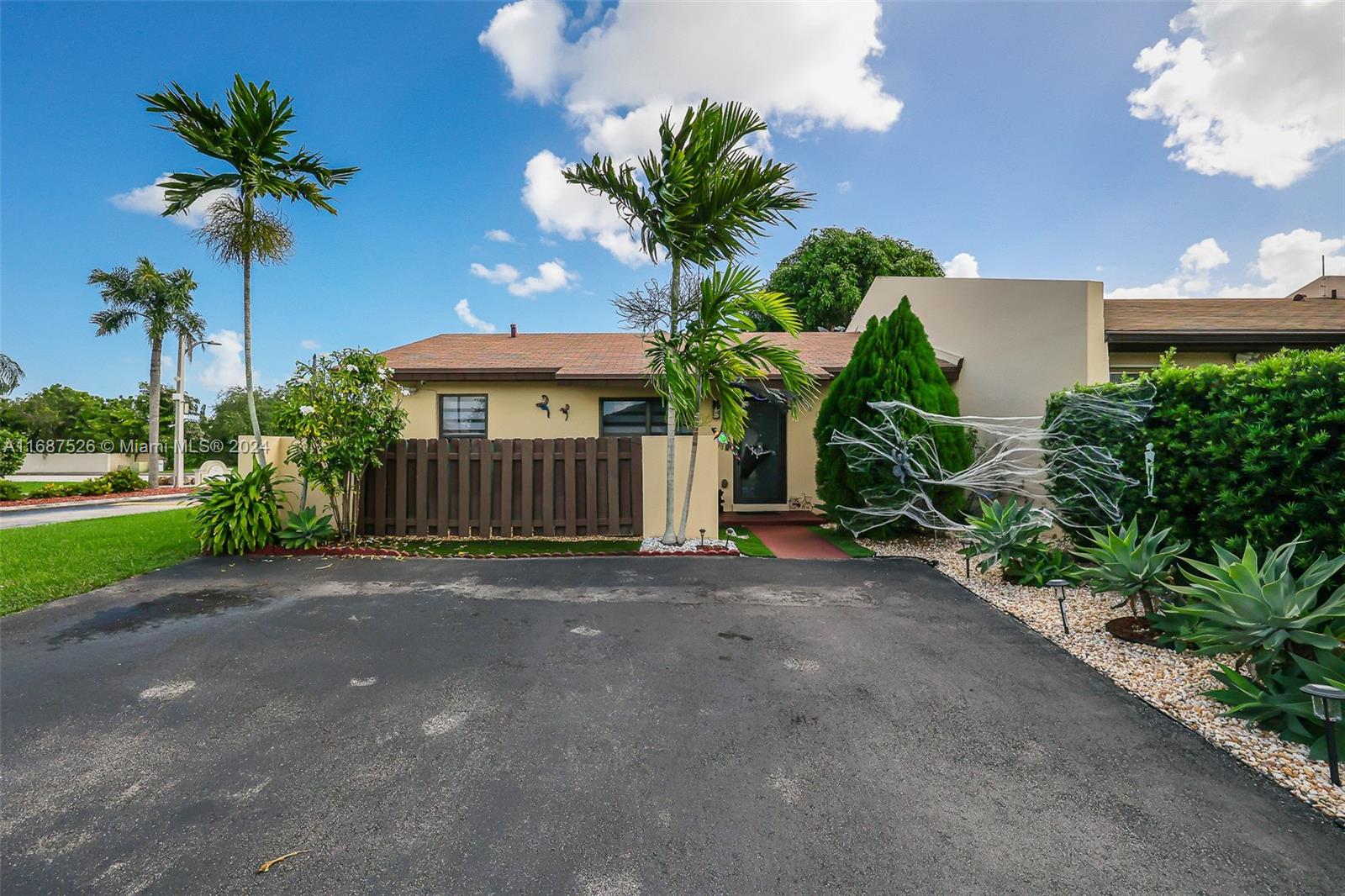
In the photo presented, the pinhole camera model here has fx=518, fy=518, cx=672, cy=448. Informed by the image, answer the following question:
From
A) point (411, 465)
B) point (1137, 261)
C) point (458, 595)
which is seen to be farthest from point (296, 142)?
point (1137, 261)

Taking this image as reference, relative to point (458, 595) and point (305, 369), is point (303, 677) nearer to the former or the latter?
point (458, 595)

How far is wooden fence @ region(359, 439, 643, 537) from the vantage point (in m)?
7.65

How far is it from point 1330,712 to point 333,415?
28.7ft

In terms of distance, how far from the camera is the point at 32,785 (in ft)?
7.16

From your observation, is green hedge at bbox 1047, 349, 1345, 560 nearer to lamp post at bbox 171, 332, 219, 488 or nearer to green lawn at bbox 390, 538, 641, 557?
green lawn at bbox 390, 538, 641, 557

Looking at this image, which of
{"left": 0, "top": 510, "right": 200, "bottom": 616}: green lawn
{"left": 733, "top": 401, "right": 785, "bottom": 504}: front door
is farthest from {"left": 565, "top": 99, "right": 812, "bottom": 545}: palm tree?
{"left": 0, "top": 510, "right": 200, "bottom": 616}: green lawn

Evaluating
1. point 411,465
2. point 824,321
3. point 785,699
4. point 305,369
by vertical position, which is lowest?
point 785,699

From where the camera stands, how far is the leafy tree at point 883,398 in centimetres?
703

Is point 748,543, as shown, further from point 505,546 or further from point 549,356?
point 549,356

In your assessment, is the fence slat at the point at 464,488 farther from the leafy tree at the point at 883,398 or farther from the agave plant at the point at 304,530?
the leafy tree at the point at 883,398

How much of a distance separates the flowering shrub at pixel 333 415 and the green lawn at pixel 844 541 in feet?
21.7

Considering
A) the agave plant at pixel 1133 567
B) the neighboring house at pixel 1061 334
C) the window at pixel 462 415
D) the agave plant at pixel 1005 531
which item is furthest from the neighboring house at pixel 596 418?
the agave plant at pixel 1133 567

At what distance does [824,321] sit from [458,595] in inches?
782

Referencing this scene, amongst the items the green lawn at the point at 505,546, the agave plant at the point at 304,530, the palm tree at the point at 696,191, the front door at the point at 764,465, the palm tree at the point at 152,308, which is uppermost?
the palm tree at the point at 152,308
